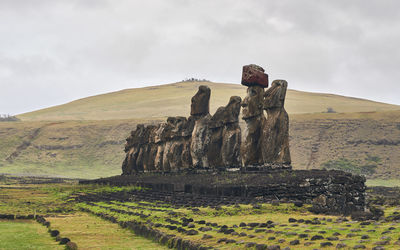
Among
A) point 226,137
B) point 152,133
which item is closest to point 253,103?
point 226,137

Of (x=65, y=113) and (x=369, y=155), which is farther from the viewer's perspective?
(x=65, y=113)

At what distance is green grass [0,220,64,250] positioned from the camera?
47.7 feet

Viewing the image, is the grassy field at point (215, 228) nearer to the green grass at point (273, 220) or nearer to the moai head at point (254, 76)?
the green grass at point (273, 220)

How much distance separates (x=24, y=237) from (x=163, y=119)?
296 feet

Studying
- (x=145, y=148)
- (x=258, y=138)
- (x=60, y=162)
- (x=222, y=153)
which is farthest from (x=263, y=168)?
(x=60, y=162)

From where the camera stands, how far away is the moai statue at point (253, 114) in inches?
1031

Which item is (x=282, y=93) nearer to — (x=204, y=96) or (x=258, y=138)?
(x=258, y=138)

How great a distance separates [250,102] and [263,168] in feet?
10.9

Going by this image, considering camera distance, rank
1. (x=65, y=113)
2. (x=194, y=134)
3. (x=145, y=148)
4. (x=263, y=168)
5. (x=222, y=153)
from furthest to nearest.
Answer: (x=65, y=113) < (x=145, y=148) < (x=194, y=134) < (x=222, y=153) < (x=263, y=168)

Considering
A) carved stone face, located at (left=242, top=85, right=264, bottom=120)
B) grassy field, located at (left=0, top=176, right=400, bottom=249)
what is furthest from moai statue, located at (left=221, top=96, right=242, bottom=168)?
grassy field, located at (left=0, top=176, right=400, bottom=249)

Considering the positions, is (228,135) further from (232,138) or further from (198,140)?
(198,140)

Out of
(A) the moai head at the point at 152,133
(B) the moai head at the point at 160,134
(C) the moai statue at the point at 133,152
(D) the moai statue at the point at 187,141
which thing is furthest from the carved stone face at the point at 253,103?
(C) the moai statue at the point at 133,152

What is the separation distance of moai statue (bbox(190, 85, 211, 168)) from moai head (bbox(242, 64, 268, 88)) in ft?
20.2

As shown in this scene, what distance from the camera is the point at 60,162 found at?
89312mm
